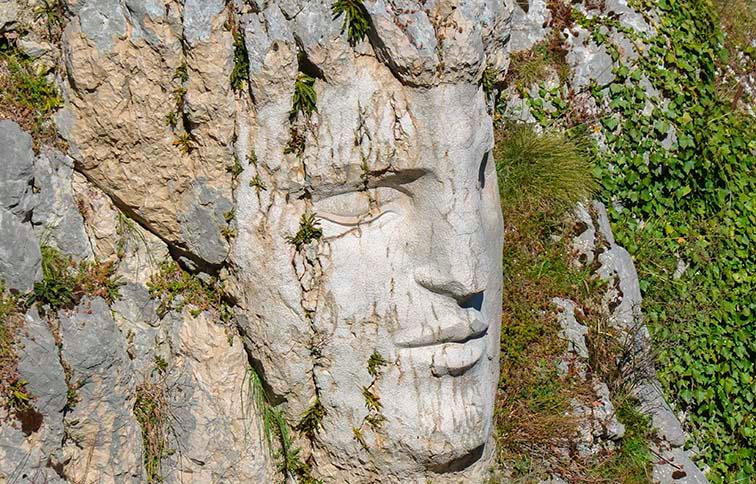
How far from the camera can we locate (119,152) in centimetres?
596

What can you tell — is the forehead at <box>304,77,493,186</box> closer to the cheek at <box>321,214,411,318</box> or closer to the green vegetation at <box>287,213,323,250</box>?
the green vegetation at <box>287,213,323,250</box>

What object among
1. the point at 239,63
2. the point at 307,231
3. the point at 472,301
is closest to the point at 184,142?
the point at 239,63

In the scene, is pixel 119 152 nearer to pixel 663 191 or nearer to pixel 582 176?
pixel 582 176

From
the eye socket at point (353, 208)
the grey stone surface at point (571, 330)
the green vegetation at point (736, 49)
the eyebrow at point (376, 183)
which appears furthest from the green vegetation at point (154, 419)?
the green vegetation at point (736, 49)

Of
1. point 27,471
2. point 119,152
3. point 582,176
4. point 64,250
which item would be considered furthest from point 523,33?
point 27,471

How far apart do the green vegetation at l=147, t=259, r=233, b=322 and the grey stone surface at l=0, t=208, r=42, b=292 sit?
2.82 ft

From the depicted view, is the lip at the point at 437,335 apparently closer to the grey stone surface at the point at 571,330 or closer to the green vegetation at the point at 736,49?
the grey stone surface at the point at 571,330

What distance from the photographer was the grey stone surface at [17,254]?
546 centimetres

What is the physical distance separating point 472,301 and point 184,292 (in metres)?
2.02

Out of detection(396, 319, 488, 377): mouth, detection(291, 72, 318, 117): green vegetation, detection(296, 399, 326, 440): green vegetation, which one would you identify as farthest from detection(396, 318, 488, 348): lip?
detection(291, 72, 318, 117): green vegetation

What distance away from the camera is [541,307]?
7.68m

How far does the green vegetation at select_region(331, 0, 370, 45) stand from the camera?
5.41 m

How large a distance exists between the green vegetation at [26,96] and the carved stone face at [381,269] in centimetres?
135

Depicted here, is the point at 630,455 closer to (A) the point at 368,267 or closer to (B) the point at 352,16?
(A) the point at 368,267
